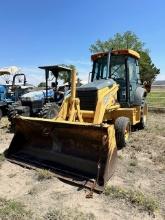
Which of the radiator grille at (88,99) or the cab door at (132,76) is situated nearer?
the radiator grille at (88,99)

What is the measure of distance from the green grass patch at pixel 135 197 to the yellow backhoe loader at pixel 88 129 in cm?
22

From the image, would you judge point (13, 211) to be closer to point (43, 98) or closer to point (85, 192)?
point (85, 192)

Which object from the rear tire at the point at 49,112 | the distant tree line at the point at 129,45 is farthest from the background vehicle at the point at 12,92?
the distant tree line at the point at 129,45

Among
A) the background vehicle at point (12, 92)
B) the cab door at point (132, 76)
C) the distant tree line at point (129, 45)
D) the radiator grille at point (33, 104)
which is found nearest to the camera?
the cab door at point (132, 76)

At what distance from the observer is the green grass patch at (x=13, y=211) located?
4.02 meters

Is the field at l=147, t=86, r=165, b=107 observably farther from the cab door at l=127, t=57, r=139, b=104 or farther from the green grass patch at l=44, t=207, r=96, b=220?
the green grass patch at l=44, t=207, r=96, b=220

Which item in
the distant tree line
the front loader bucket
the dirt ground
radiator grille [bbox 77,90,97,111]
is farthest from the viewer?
the distant tree line

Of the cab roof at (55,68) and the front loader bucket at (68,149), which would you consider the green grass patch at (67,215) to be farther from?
the cab roof at (55,68)

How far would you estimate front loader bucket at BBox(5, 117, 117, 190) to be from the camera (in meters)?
5.40

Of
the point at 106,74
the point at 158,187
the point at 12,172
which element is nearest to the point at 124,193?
the point at 158,187

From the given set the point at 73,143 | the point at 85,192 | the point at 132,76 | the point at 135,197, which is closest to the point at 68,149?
the point at 73,143

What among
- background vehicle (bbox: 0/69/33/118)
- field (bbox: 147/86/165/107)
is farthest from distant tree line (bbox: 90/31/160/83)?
background vehicle (bbox: 0/69/33/118)

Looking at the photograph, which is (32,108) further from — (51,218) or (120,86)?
(51,218)

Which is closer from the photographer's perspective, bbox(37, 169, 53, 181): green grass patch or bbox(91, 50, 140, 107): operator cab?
bbox(37, 169, 53, 181): green grass patch
